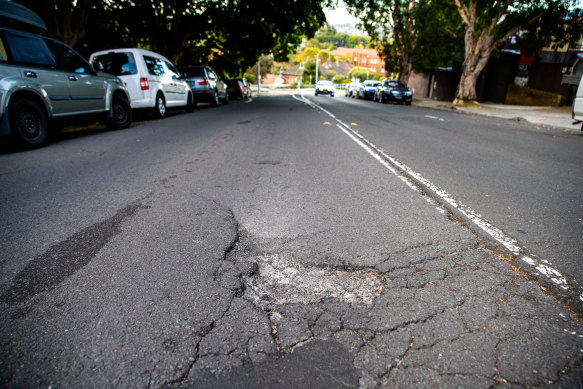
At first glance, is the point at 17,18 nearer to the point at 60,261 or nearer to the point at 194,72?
the point at 60,261

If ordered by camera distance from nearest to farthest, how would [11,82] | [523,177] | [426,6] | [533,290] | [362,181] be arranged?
1. [533,290]
2. [362,181]
3. [523,177]
4. [11,82]
5. [426,6]

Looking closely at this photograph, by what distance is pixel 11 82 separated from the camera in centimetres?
588

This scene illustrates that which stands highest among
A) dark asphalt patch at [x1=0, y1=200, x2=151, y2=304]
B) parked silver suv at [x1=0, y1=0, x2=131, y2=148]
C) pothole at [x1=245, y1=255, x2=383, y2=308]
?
parked silver suv at [x1=0, y1=0, x2=131, y2=148]

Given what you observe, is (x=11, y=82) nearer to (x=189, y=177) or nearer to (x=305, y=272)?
(x=189, y=177)

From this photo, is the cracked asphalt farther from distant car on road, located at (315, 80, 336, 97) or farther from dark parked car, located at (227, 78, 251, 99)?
distant car on road, located at (315, 80, 336, 97)

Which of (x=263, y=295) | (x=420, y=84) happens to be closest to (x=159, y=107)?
(x=263, y=295)

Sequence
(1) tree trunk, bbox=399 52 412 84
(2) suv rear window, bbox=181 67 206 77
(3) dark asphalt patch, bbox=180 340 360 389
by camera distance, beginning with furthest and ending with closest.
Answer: (1) tree trunk, bbox=399 52 412 84 < (2) suv rear window, bbox=181 67 206 77 < (3) dark asphalt patch, bbox=180 340 360 389

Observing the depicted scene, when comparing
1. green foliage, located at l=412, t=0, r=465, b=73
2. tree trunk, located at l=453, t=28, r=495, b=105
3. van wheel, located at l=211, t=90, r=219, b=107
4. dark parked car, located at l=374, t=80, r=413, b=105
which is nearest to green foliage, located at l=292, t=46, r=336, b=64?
green foliage, located at l=412, t=0, r=465, b=73

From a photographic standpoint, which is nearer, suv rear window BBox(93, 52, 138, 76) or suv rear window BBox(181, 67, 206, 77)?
suv rear window BBox(93, 52, 138, 76)

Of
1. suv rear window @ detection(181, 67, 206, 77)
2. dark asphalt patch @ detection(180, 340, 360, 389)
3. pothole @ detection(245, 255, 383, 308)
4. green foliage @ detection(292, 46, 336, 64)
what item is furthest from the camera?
green foliage @ detection(292, 46, 336, 64)

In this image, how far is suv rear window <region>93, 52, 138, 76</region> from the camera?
1056 centimetres

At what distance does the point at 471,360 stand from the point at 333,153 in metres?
5.03

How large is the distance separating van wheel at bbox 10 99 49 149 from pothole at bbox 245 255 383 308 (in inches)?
238

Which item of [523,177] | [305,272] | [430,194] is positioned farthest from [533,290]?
[523,177]
